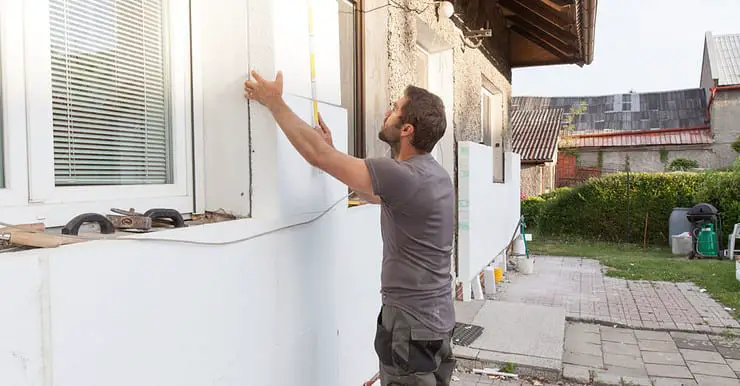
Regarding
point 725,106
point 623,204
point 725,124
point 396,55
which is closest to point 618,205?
point 623,204

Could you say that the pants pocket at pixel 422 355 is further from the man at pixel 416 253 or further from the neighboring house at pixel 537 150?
the neighboring house at pixel 537 150

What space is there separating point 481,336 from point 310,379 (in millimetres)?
3433

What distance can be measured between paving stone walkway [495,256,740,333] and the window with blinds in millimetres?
6224

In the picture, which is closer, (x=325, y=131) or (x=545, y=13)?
(x=325, y=131)

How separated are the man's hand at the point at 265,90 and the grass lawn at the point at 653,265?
24.3 feet

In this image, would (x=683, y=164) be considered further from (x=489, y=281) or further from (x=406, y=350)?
(x=406, y=350)

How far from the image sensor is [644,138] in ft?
80.2

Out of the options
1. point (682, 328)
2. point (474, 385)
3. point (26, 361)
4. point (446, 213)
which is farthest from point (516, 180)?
→ point (26, 361)

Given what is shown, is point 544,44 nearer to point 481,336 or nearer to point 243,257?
point 481,336

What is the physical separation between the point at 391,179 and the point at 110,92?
1034 mm

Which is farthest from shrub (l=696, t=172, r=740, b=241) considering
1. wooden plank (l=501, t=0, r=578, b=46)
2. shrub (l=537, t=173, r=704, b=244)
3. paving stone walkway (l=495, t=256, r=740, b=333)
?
wooden plank (l=501, t=0, r=578, b=46)

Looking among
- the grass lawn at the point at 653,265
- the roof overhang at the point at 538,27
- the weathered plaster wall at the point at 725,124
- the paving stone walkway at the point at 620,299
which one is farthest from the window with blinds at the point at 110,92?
the weathered plaster wall at the point at 725,124

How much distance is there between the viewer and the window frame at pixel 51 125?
154 cm

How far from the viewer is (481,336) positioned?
5.61 meters
